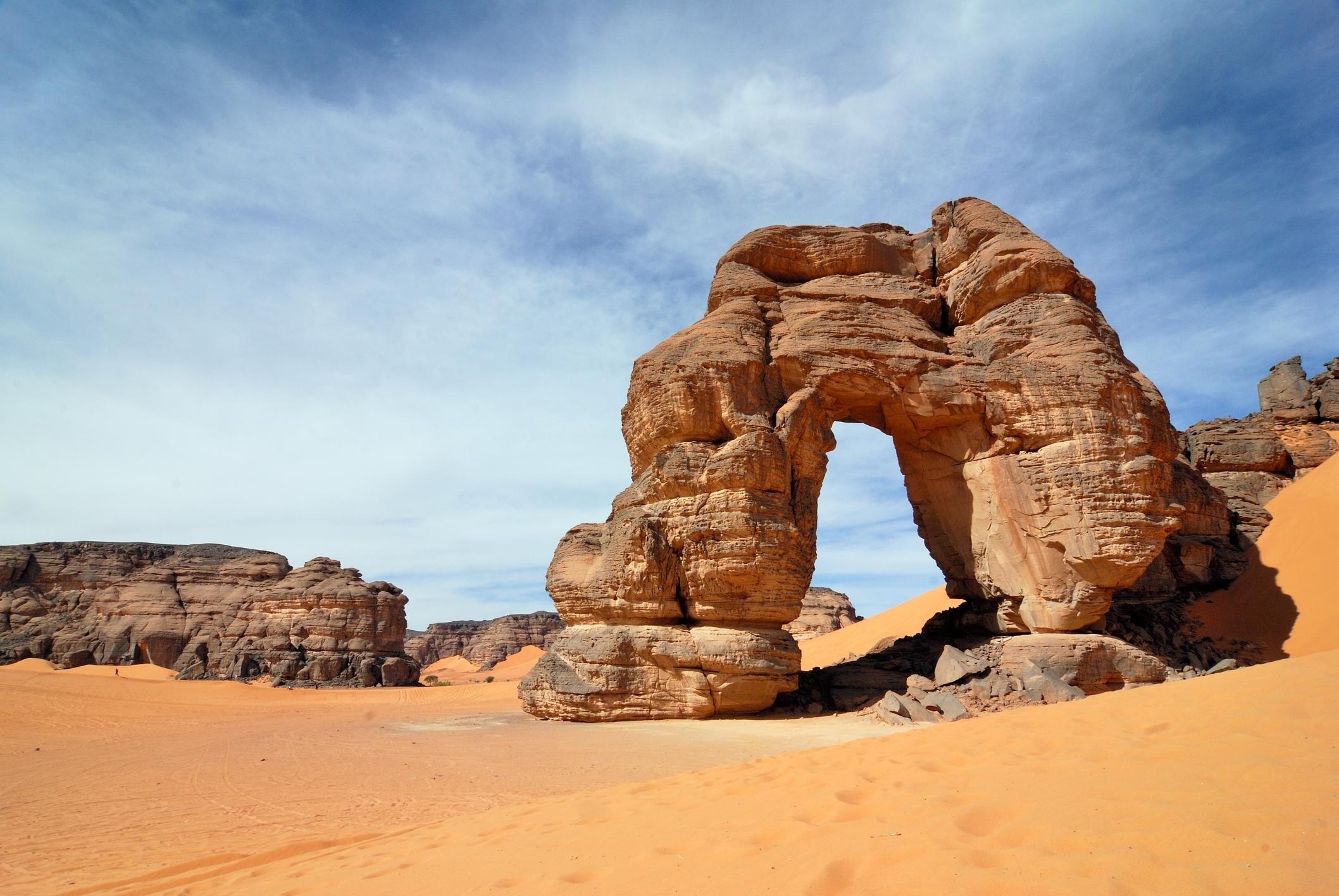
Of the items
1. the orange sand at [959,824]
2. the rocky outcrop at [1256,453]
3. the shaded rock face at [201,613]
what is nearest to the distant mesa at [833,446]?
the rocky outcrop at [1256,453]

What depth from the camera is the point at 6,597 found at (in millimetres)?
33562

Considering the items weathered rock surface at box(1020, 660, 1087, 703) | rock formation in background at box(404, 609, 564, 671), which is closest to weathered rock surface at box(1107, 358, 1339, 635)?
weathered rock surface at box(1020, 660, 1087, 703)

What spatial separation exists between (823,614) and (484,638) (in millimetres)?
29563

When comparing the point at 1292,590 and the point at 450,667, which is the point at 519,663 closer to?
the point at 450,667

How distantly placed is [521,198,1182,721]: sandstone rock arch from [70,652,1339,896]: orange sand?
7.92 metres

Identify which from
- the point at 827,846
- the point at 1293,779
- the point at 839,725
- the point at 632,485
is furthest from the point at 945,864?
the point at 632,485

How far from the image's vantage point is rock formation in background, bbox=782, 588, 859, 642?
38844mm

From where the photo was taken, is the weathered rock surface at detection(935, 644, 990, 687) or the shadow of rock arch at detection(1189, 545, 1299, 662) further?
the shadow of rock arch at detection(1189, 545, 1299, 662)

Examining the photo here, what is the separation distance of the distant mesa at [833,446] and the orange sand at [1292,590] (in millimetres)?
731

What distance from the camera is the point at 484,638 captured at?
56156 millimetres

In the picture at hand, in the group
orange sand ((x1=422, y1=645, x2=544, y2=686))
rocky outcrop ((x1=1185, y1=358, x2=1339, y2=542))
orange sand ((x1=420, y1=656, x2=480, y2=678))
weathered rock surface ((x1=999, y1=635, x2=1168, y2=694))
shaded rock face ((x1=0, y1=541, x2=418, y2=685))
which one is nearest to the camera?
weathered rock surface ((x1=999, y1=635, x2=1168, y2=694))

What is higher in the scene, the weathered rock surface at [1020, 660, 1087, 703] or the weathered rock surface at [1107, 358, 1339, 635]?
the weathered rock surface at [1107, 358, 1339, 635]

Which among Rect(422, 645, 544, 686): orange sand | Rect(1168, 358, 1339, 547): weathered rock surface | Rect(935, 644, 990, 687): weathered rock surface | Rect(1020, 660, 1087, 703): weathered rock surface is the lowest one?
Rect(1020, 660, 1087, 703): weathered rock surface

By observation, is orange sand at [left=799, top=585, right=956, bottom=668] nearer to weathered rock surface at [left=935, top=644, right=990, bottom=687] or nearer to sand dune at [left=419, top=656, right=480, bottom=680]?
weathered rock surface at [left=935, top=644, right=990, bottom=687]
